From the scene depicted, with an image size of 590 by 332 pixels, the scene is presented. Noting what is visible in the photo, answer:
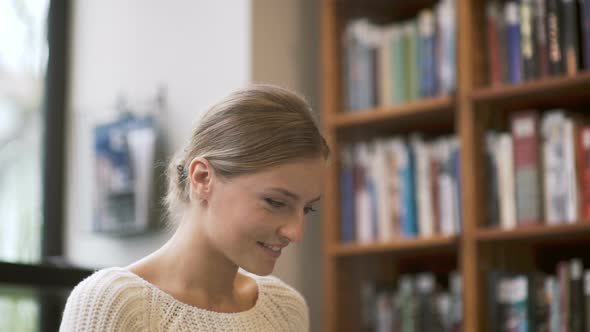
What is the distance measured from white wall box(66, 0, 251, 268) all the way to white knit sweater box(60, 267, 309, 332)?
1.31m

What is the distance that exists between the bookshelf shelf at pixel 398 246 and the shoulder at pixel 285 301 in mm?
904

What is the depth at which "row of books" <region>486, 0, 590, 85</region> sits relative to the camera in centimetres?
244

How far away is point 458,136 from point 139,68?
1.04 metres

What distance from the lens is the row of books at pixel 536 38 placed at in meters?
2.44


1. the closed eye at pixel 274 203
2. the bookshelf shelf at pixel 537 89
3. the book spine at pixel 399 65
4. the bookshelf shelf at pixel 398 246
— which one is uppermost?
the book spine at pixel 399 65

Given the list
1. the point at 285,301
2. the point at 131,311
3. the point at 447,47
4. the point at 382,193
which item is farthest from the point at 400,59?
the point at 131,311

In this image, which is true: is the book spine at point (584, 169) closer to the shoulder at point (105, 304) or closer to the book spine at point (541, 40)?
the book spine at point (541, 40)

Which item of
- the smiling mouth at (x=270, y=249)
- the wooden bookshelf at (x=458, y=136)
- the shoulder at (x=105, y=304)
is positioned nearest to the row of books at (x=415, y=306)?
the wooden bookshelf at (x=458, y=136)

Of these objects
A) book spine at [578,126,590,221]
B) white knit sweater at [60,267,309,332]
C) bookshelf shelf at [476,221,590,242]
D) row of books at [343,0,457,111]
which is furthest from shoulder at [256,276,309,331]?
row of books at [343,0,457,111]

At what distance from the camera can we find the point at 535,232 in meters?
2.41

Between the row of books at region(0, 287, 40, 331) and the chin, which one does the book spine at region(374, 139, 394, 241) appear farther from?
the chin

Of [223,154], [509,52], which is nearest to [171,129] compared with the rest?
[509,52]

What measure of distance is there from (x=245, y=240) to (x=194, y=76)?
4.85ft

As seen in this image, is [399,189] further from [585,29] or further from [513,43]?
[585,29]
